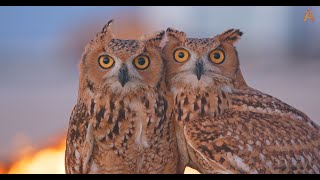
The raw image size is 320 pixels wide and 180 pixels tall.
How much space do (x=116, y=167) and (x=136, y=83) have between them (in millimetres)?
440

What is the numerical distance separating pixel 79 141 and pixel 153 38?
24.9 inches

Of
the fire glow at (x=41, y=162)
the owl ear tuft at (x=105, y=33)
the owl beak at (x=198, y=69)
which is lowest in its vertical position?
the fire glow at (x=41, y=162)

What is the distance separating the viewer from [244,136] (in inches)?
108

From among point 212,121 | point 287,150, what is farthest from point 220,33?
point 287,150

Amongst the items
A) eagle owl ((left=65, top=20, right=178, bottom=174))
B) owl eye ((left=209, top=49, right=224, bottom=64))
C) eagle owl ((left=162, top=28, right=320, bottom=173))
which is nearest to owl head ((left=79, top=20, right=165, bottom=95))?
eagle owl ((left=65, top=20, right=178, bottom=174))

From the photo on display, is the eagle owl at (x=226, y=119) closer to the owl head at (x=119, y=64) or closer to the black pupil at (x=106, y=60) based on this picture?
the owl head at (x=119, y=64)

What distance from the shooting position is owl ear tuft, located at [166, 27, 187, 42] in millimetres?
2834

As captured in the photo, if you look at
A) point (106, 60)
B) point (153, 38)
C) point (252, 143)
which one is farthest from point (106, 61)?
point (252, 143)

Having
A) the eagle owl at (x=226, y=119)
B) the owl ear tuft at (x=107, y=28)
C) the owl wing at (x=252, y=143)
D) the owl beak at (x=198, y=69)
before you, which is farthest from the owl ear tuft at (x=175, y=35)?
Answer: the owl wing at (x=252, y=143)

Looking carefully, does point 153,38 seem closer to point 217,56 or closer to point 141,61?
point 141,61

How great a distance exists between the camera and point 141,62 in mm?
2756

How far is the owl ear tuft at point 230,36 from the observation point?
2863mm

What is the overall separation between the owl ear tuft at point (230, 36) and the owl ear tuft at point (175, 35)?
18 cm

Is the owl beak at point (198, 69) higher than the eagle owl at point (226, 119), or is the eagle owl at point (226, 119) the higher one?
the owl beak at point (198, 69)
